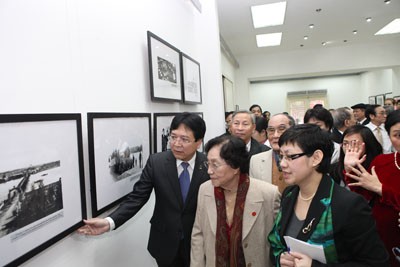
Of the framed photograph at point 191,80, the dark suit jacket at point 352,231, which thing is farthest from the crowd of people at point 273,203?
the framed photograph at point 191,80

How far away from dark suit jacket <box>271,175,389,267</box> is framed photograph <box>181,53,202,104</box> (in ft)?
6.34

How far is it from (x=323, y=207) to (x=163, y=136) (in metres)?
1.51

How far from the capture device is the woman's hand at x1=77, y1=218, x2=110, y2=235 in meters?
1.40

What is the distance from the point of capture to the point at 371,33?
7.70 metres

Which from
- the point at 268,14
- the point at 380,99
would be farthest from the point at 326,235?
the point at 380,99

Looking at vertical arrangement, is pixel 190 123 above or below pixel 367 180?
above

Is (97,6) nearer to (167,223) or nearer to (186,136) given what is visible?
(186,136)

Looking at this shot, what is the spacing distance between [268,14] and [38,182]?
5.78 meters

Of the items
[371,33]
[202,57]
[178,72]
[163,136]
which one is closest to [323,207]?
[163,136]

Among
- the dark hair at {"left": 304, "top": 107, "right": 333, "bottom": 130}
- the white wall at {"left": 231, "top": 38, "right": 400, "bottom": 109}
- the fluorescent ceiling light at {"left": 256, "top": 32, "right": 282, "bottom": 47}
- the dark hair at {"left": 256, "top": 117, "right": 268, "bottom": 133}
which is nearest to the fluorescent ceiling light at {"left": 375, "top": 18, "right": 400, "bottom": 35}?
the white wall at {"left": 231, "top": 38, "right": 400, "bottom": 109}

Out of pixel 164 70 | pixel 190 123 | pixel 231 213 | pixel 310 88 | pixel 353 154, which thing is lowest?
pixel 231 213

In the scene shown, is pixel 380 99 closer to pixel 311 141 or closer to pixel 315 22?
pixel 315 22

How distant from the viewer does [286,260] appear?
127cm

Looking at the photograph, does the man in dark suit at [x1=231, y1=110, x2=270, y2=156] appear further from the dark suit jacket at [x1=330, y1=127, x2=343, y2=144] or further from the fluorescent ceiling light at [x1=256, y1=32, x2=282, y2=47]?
the fluorescent ceiling light at [x1=256, y1=32, x2=282, y2=47]
